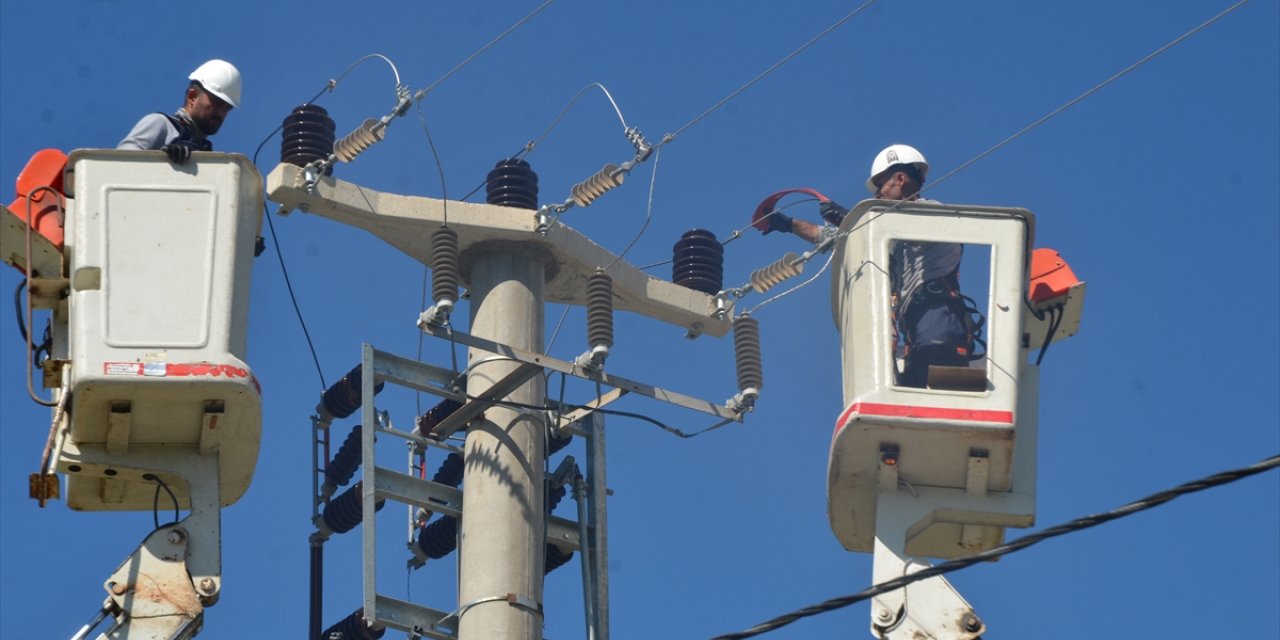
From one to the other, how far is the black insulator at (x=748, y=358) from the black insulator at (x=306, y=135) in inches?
120

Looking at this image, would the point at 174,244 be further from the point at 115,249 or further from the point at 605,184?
the point at 605,184

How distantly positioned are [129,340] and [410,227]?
20.3ft

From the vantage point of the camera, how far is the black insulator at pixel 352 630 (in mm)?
18062

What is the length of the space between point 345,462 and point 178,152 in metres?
6.12

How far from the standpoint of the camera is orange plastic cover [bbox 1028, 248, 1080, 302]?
45.7 feet

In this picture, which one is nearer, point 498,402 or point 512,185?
point 498,402

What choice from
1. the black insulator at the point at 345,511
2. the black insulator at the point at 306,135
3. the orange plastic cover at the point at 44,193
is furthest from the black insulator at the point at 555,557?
the orange plastic cover at the point at 44,193

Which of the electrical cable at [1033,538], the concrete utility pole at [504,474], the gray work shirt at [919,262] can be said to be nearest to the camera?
the electrical cable at [1033,538]

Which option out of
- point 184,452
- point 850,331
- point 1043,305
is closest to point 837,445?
point 850,331

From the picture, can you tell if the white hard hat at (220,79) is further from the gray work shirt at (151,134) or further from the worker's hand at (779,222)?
the worker's hand at (779,222)

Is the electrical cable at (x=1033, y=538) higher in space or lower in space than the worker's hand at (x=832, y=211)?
lower

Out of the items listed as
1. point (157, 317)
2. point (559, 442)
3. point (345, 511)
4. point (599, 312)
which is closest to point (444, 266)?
point (599, 312)

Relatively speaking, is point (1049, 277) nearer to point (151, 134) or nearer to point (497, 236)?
point (151, 134)

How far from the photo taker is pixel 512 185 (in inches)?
744
